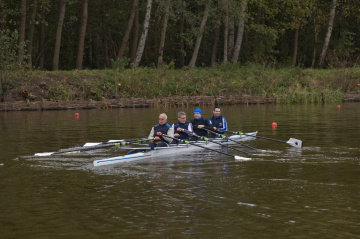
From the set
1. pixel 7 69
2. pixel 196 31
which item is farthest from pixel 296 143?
pixel 196 31

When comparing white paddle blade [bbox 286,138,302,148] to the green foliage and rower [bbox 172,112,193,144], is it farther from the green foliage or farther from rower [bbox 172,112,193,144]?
the green foliage

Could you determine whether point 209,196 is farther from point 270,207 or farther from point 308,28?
point 308,28

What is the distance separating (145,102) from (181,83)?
12.9 ft

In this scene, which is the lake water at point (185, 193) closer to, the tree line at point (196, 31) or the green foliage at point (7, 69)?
the green foliage at point (7, 69)

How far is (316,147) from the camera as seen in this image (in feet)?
56.9

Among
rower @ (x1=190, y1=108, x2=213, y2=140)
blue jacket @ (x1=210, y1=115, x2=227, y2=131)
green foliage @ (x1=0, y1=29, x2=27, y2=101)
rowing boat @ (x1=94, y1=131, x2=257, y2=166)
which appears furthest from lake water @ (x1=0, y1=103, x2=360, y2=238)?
green foliage @ (x1=0, y1=29, x2=27, y2=101)

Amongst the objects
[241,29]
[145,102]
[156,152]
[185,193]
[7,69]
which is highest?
[241,29]

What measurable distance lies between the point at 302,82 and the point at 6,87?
21.6 metres

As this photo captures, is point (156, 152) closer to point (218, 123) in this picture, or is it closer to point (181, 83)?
point (218, 123)

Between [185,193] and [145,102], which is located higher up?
[145,102]

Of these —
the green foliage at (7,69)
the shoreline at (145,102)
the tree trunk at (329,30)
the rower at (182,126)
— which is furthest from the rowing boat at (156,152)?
the tree trunk at (329,30)

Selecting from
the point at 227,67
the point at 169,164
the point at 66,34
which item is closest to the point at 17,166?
the point at 169,164

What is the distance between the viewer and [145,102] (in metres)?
38.5

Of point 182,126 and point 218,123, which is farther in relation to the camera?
point 218,123
